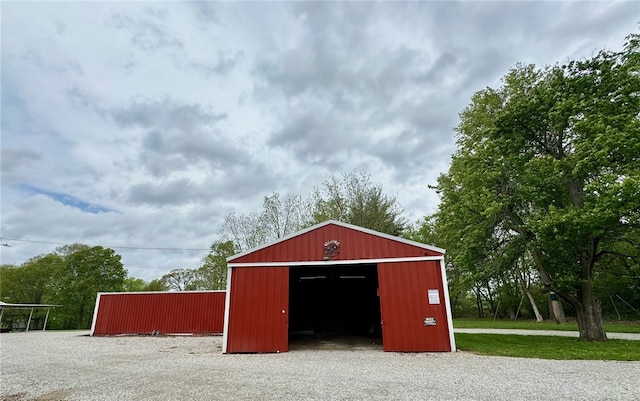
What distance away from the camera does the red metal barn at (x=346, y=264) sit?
30.4 ft

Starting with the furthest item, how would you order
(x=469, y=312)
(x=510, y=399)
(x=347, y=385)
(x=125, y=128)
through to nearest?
(x=469, y=312), (x=125, y=128), (x=347, y=385), (x=510, y=399)

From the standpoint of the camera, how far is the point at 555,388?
5.07 meters

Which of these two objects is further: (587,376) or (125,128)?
(125,128)

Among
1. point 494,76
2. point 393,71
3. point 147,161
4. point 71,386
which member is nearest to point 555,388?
point 71,386

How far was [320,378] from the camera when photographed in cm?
600

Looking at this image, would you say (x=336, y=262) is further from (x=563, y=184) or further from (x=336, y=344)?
(x=563, y=184)

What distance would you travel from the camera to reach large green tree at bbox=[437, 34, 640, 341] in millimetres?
9469

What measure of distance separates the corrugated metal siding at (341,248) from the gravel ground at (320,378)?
9.29 feet

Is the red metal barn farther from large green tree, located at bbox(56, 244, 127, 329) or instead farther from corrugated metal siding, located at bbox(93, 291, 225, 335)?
large green tree, located at bbox(56, 244, 127, 329)

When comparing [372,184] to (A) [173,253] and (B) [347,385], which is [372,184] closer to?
(B) [347,385]

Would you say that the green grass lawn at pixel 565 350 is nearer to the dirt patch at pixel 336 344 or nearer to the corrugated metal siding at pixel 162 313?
the dirt patch at pixel 336 344

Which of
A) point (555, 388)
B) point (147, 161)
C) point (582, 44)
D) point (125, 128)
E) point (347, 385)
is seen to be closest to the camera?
point (555, 388)

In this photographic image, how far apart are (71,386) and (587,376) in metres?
9.65

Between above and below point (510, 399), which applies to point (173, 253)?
above
